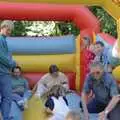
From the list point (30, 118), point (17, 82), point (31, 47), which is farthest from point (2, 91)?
point (31, 47)

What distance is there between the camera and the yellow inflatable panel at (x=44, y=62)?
5.88 m

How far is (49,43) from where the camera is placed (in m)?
5.97

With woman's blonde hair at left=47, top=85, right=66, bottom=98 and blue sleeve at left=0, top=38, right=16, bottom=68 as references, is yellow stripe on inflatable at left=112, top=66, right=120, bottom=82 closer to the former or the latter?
woman's blonde hair at left=47, top=85, right=66, bottom=98

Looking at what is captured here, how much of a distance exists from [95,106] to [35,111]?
720mm

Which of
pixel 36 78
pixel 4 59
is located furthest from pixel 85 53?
pixel 4 59

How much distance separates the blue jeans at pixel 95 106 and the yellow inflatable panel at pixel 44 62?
1.26m

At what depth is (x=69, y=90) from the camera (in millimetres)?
5582

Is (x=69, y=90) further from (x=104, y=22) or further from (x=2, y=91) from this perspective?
(x=104, y=22)

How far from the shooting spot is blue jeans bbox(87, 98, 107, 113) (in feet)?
15.3

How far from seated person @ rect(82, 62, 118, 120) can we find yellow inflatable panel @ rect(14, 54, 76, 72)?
3.98ft

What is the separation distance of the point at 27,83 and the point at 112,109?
5.01ft

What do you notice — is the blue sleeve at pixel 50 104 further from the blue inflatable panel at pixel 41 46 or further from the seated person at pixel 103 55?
the blue inflatable panel at pixel 41 46

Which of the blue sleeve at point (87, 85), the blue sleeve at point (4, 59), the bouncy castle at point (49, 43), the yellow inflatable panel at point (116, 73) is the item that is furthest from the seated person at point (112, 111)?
the bouncy castle at point (49, 43)

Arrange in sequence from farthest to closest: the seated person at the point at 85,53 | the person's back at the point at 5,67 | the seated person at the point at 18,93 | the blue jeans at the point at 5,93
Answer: the seated person at the point at 85,53, the seated person at the point at 18,93, the blue jeans at the point at 5,93, the person's back at the point at 5,67
